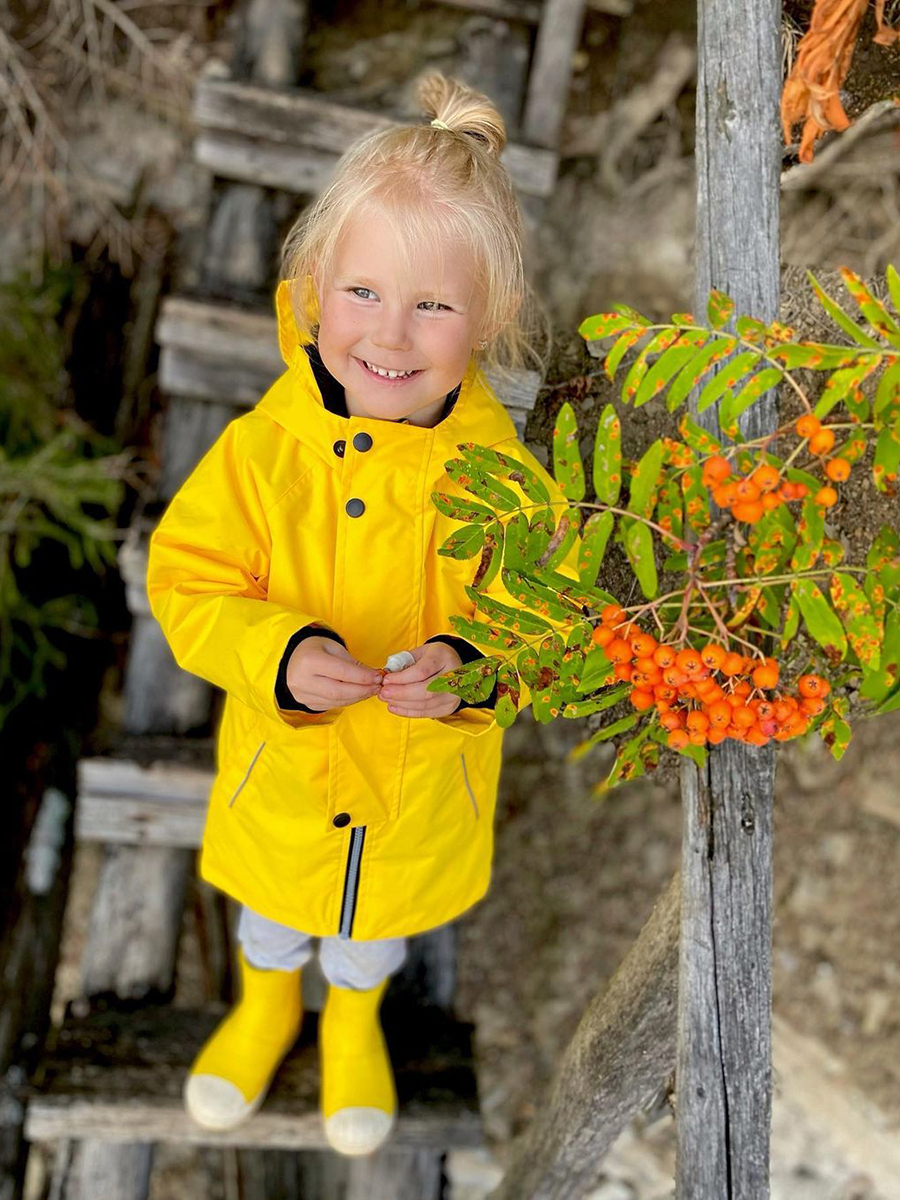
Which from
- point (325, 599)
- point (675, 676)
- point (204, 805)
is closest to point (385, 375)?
point (325, 599)

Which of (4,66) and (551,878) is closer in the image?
(4,66)

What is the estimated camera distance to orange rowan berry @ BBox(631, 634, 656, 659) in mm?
1164

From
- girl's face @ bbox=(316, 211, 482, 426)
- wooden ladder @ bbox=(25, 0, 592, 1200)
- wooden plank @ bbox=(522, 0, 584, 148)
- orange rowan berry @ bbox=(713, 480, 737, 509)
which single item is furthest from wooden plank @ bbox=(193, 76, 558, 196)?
orange rowan berry @ bbox=(713, 480, 737, 509)

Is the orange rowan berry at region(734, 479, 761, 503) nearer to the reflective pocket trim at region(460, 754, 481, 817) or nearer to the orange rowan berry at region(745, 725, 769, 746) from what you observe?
the orange rowan berry at region(745, 725, 769, 746)

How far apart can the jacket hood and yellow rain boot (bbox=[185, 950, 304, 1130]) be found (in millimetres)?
1068

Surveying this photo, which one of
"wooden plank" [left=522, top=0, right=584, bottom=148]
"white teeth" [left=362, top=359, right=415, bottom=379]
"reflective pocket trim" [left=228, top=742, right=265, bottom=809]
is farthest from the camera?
"wooden plank" [left=522, top=0, right=584, bottom=148]

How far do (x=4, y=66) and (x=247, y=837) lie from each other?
244 cm

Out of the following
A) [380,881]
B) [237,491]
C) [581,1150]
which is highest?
[237,491]

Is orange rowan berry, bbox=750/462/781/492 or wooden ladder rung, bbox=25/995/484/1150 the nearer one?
orange rowan berry, bbox=750/462/781/492

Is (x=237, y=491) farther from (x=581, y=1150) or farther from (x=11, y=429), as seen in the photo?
(x=11, y=429)

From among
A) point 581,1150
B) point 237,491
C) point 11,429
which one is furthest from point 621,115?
point 581,1150

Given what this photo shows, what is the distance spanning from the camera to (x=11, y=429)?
9.34 ft

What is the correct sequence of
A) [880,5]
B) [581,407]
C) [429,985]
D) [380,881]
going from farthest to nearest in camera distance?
[429,985]
[581,407]
[380,881]
[880,5]

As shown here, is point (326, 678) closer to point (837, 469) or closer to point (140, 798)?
point (837, 469)
